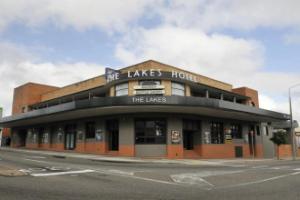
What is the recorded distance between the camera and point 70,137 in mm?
37812

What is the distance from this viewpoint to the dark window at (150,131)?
2922 cm

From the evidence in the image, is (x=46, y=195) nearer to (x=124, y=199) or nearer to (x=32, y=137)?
(x=124, y=199)

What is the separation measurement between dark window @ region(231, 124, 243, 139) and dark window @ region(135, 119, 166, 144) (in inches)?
435

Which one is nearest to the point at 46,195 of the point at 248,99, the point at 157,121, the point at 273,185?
the point at 273,185

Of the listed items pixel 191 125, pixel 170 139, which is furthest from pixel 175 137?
pixel 191 125

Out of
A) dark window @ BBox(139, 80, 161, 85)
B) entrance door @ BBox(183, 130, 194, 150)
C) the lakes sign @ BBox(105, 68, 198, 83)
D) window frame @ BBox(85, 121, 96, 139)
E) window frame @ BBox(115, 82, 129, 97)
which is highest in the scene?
the lakes sign @ BBox(105, 68, 198, 83)

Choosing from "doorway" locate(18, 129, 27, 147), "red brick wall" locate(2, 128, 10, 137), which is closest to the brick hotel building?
"doorway" locate(18, 129, 27, 147)

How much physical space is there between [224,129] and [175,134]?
8.11 meters

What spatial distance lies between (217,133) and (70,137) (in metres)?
17.4

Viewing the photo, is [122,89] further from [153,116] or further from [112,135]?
[112,135]

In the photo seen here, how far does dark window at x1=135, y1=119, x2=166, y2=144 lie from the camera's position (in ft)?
95.9

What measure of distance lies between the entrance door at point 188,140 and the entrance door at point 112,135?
697cm

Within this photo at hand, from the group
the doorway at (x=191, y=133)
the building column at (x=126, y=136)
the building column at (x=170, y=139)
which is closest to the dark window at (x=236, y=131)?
the doorway at (x=191, y=133)

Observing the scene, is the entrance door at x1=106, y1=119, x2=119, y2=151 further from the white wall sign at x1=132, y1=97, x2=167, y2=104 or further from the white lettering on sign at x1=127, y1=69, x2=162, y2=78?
the white wall sign at x1=132, y1=97, x2=167, y2=104
